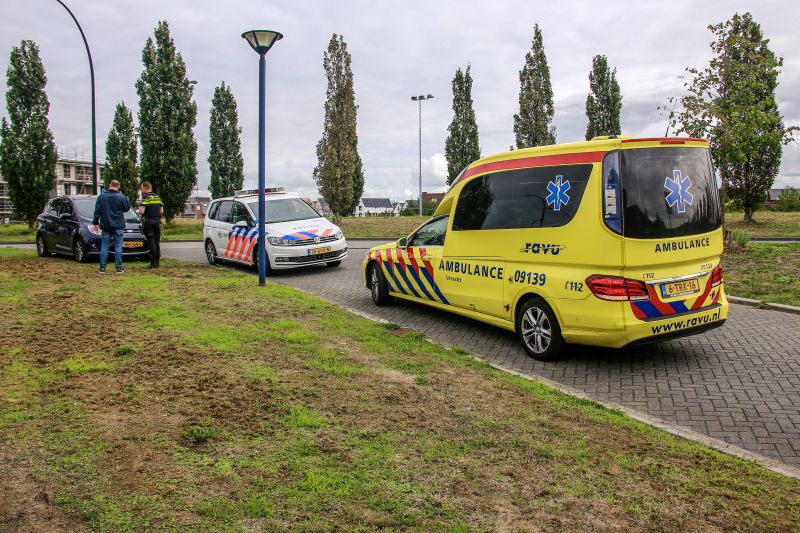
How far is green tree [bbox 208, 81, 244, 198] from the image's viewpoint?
152ft

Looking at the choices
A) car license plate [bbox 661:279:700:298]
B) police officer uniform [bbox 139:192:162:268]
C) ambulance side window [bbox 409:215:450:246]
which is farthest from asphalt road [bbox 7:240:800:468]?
police officer uniform [bbox 139:192:162:268]

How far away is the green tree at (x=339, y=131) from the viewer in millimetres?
31562

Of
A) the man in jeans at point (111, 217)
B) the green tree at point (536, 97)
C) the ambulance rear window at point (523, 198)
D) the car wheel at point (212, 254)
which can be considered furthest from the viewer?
the green tree at point (536, 97)

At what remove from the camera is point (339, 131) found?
31.6 meters

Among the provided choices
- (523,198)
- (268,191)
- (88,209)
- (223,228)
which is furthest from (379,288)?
(88,209)

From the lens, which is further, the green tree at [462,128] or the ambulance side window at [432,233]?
the green tree at [462,128]

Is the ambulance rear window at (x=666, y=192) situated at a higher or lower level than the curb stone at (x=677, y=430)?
higher

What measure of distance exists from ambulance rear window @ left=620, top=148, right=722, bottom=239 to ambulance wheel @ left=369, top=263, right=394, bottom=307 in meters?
4.47

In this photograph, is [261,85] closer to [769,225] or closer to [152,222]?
[152,222]

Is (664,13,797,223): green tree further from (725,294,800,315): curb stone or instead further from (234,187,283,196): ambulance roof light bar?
(234,187,283,196): ambulance roof light bar

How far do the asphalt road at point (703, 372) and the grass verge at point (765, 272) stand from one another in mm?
941

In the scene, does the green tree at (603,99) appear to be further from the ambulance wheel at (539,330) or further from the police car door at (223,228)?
the ambulance wheel at (539,330)

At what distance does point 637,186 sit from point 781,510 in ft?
10.2

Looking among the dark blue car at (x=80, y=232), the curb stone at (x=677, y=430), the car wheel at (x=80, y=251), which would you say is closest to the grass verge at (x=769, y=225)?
the curb stone at (x=677, y=430)
